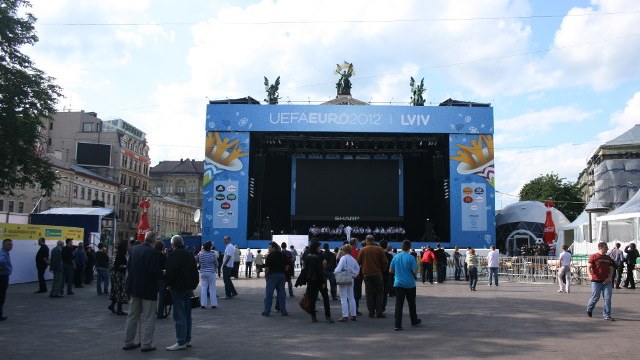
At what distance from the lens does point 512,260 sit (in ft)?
81.9

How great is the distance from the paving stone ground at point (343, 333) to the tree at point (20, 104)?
7565mm

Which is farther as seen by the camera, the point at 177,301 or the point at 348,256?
the point at 348,256

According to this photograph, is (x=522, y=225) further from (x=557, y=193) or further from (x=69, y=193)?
(x=69, y=193)

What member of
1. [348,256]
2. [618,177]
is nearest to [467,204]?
[348,256]

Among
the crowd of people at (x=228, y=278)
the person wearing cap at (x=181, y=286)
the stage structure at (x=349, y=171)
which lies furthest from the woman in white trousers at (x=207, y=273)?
the stage structure at (x=349, y=171)

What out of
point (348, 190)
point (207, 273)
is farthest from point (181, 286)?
point (348, 190)

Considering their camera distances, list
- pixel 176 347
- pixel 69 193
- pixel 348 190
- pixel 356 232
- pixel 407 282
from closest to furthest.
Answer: pixel 176 347 → pixel 407 282 → pixel 356 232 → pixel 348 190 → pixel 69 193

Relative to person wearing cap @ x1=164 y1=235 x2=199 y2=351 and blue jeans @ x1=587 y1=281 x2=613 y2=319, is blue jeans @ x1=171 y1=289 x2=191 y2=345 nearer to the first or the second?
person wearing cap @ x1=164 y1=235 x2=199 y2=351

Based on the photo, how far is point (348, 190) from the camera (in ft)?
120

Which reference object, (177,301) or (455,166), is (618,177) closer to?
(455,166)

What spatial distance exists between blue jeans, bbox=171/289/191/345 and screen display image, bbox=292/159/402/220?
28097mm

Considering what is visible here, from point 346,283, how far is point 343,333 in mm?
1632

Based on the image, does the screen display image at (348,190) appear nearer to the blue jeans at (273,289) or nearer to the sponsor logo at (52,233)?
the sponsor logo at (52,233)

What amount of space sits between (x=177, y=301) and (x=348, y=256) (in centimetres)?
400
